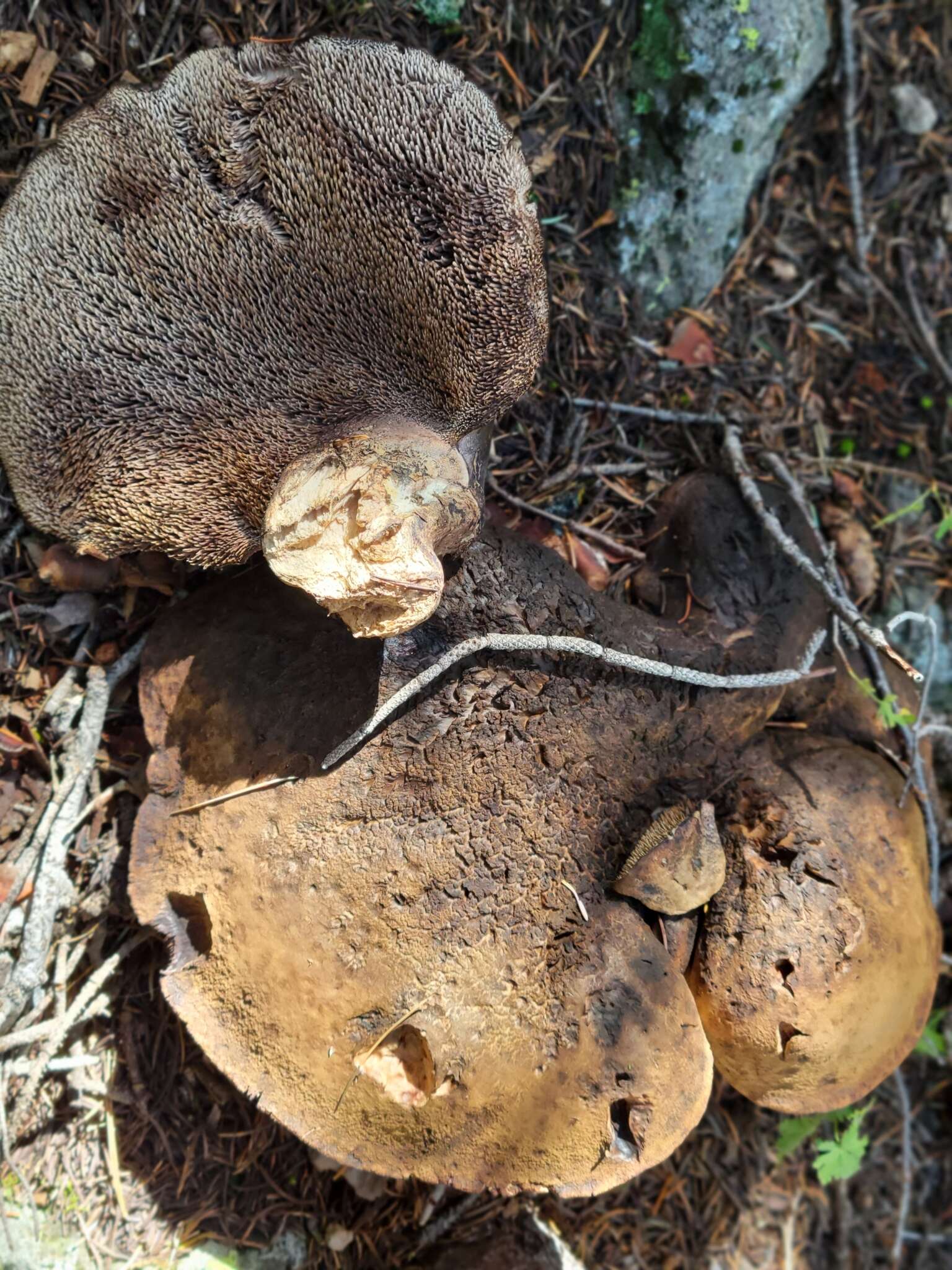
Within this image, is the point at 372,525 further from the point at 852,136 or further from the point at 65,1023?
the point at 852,136

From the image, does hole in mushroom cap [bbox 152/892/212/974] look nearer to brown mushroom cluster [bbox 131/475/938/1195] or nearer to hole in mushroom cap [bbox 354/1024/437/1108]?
brown mushroom cluster [bbox 131/475/938/1195]

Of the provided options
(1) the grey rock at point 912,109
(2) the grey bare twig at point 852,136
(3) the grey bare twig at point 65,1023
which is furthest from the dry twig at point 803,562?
(3) the grey bare twig at point 65,1023

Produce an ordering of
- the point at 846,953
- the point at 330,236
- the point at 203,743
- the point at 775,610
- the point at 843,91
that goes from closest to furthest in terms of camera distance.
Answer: the point at 330,236 < the point at 846,953 < the point at 203,743 < the point at 775,610 < the point at 843,91

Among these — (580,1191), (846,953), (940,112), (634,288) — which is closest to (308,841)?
(580,1191)

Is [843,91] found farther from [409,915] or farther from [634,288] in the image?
[409,915]

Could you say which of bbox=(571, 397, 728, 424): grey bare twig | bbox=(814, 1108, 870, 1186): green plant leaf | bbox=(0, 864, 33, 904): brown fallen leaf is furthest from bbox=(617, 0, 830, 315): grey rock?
bbox=(814, 1108, 870, 1186): green plant leaf

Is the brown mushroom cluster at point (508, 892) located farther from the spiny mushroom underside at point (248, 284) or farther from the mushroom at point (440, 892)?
the spiny mushroom underside at point (248, 284)
